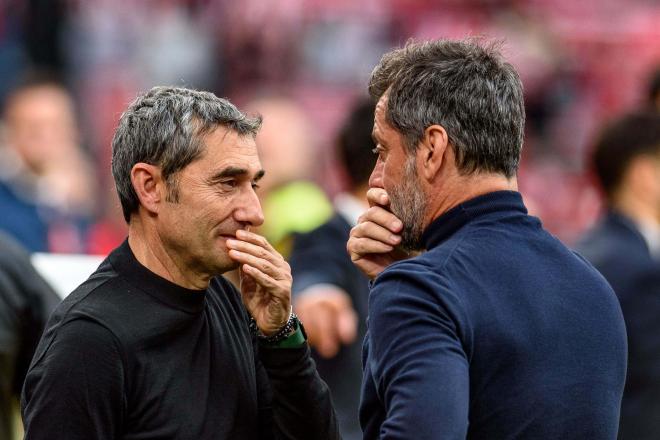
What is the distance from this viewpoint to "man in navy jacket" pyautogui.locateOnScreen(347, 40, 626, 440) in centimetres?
240

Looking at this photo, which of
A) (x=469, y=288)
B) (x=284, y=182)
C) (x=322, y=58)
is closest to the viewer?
(x=469, y=288)

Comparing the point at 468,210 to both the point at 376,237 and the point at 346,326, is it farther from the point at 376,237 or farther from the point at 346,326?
the point at 346,326

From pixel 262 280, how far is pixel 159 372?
32 centimetres

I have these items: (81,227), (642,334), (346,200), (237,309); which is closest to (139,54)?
(81,227)

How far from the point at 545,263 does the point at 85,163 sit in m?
6.75

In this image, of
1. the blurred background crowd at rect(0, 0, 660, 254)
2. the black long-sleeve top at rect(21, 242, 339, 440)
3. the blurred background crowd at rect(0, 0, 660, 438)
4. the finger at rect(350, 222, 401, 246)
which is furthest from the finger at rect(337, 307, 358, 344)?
the blurred background crowd at rect(0, 0, 660, 254)

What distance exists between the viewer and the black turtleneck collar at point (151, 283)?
2895mm

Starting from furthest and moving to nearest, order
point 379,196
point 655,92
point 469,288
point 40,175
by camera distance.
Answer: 1. point 40,175
2. point 655,92
3. point 379,196
4. point 469,288

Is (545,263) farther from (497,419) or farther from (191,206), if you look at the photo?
(191,206)

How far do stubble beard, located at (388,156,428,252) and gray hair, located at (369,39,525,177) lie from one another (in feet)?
0.19

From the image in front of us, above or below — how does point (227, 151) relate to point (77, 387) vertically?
above

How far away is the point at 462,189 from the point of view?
2627 mm

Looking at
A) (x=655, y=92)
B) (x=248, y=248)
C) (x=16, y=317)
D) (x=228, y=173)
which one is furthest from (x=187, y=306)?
(x=655, y=92)

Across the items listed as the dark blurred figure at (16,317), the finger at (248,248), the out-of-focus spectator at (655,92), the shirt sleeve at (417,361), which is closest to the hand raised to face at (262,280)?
the finger at (248,248)
